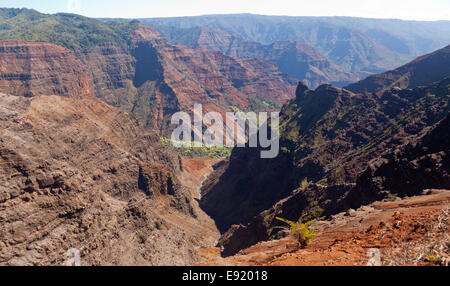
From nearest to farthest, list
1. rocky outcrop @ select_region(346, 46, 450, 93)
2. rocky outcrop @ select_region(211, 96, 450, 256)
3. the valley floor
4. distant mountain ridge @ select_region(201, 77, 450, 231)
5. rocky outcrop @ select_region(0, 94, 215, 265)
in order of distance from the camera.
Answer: the valley floor, rocky outcrop @ select_region(0, 94, 215, 265), rocky outcrop @ select_region(211, 96, 450, 256), distant mountain ridge @ select_region(201, 77, 450, 231), rocky outcrop @ select_region(346, 46, 450, 93)

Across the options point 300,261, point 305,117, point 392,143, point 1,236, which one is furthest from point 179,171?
point 300,261

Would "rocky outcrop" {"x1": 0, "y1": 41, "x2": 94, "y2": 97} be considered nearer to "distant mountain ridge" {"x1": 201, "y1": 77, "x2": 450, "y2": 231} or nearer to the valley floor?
"distant mountain ridge" {"x1": 201, "y1": 77, "x2": 450, "y2": 231}

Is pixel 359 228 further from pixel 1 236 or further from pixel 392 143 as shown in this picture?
pixel 392 143

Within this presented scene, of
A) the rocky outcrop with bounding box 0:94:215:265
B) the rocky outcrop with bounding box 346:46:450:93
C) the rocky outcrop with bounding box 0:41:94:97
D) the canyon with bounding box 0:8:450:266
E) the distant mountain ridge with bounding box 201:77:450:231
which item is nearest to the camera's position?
the canyon with bounding box 0:8:450:266

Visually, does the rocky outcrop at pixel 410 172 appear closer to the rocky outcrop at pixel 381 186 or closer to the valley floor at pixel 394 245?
the rocky outcrop at pixel 381 186

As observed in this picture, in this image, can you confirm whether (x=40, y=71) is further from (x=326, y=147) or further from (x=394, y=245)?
(x=394, y=245)

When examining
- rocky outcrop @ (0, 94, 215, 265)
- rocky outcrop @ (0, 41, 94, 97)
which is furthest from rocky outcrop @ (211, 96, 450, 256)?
rocky outcrop @ (0, 41, 94, 97)

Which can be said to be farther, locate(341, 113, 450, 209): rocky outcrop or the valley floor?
locate(341, 113, 450, 209): rocky outcrop
